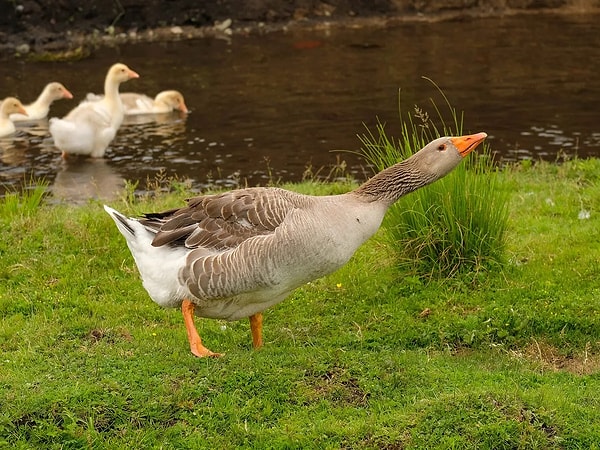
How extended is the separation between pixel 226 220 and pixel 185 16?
1854 cm

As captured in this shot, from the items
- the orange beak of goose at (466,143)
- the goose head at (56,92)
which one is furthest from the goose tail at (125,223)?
the goose head at (56,92)

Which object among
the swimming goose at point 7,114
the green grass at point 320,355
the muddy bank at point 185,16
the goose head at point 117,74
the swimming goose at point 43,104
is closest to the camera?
the green grass at point 320,355

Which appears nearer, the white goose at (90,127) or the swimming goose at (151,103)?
the white goose at (90,127)

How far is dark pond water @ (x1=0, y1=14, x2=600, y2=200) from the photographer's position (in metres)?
14.2

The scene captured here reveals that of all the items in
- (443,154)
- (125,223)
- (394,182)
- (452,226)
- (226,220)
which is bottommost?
(452,226)

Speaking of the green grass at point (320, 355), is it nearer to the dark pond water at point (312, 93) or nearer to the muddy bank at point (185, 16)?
the dark pond water at point (312, 93)

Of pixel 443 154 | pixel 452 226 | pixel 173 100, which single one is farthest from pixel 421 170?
pixel 173 100

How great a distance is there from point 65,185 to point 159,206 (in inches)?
155

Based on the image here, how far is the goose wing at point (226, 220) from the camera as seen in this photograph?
623 centimetres

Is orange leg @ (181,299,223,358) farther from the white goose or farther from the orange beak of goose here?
the white goose

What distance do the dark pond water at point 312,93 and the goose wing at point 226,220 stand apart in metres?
6.09

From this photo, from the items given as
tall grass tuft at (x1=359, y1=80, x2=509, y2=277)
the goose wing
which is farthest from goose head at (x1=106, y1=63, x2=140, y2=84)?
the goose wing

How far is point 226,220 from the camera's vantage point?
250 inches

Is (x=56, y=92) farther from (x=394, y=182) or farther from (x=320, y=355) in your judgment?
(x=320, y=355)
